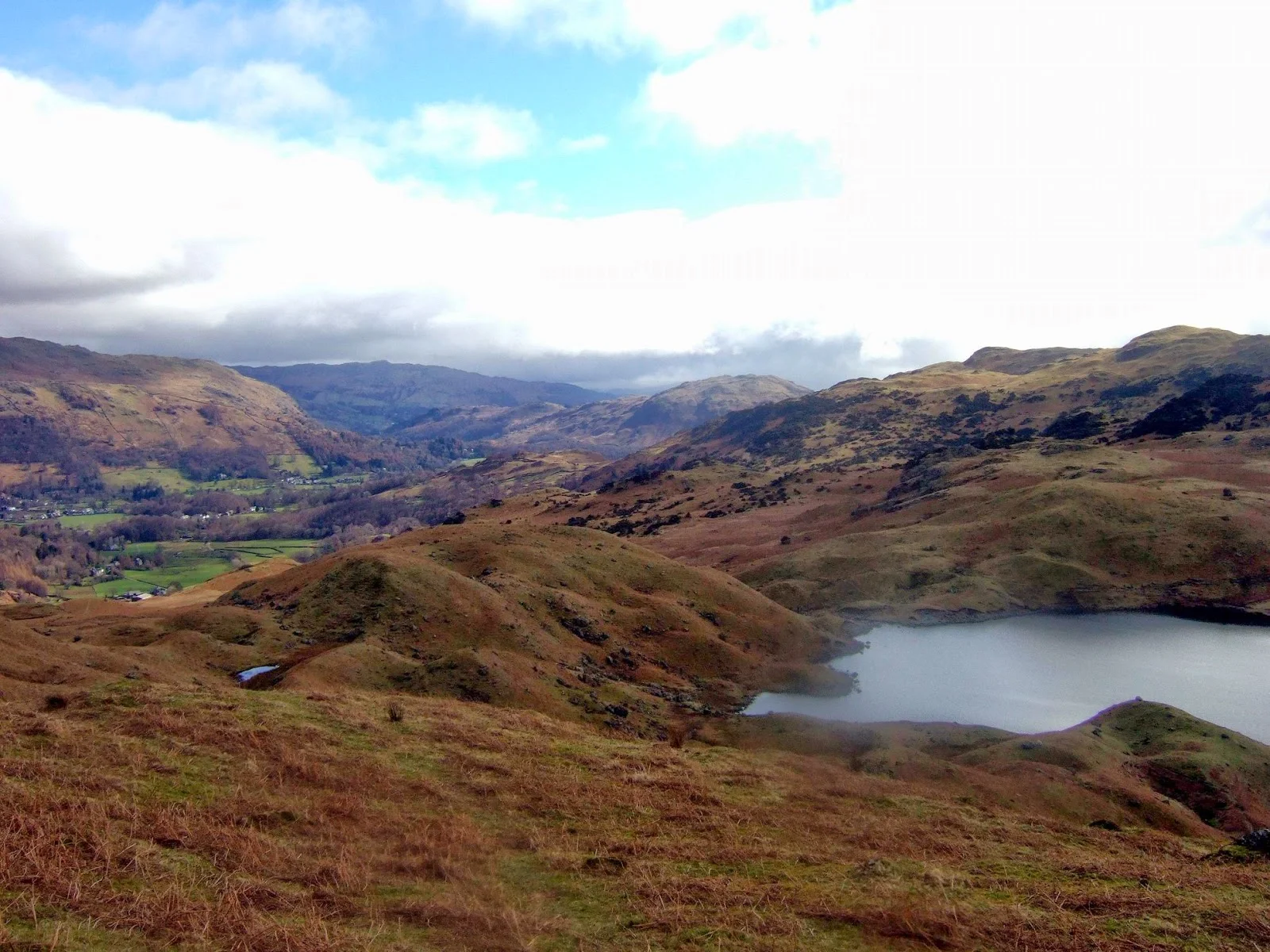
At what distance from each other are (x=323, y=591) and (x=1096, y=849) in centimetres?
4868

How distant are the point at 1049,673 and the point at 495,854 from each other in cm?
5876

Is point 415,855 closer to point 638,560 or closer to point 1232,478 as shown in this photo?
point 638,560

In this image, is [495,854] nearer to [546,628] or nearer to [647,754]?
[647,754]

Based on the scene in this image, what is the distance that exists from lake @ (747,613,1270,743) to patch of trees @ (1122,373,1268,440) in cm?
8647

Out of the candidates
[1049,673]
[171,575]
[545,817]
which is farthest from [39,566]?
[545,817]

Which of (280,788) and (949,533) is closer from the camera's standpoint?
(280,788)

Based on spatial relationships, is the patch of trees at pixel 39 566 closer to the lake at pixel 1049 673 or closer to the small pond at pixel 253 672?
the small pond at pixel 253 672

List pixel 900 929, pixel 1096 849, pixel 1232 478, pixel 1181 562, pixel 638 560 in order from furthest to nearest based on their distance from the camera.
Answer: pixel 1232 478 < pixel 1181 562 < pixel 638 560 < pixel 1096 849 < pixel 900 929

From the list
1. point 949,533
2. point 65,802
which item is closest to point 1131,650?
point 949,533

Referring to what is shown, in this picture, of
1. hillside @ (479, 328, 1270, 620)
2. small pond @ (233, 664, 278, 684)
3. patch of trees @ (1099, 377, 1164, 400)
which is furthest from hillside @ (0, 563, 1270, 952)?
patch of trees @ (1099, 377, 1164, 400)

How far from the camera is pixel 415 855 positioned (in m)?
16.1

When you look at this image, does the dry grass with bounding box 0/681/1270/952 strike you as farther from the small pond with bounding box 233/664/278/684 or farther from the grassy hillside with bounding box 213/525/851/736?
the grassy hillside with bounding box 213/525/851/736

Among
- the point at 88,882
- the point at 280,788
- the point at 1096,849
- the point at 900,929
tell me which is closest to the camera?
the point at 88,882

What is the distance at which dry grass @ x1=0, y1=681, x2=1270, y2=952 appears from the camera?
505 inches
